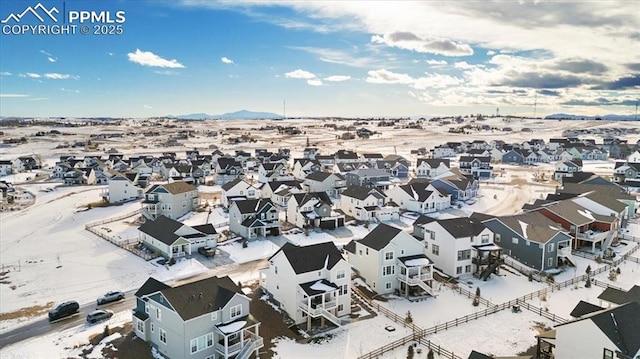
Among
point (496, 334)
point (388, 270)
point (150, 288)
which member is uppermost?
point (150, 288)

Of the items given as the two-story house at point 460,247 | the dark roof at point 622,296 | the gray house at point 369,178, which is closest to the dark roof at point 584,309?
the dark roof at point 622,296

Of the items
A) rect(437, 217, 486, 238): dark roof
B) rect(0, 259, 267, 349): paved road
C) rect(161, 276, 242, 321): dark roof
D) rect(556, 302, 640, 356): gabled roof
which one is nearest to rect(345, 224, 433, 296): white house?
rect(437, 217, 486, 238): dark roof

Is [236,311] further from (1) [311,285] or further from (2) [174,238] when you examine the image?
(2) [174,238]

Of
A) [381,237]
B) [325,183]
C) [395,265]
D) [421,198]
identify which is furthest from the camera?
[325,183]

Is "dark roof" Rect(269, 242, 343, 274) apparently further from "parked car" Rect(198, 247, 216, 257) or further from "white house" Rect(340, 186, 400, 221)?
"white house" Rect(340, 186, 400, 221)

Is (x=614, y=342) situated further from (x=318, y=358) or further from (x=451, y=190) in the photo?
(x=451, y=190)

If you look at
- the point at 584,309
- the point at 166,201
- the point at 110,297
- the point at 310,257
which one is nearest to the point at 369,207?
the point at 310,257
